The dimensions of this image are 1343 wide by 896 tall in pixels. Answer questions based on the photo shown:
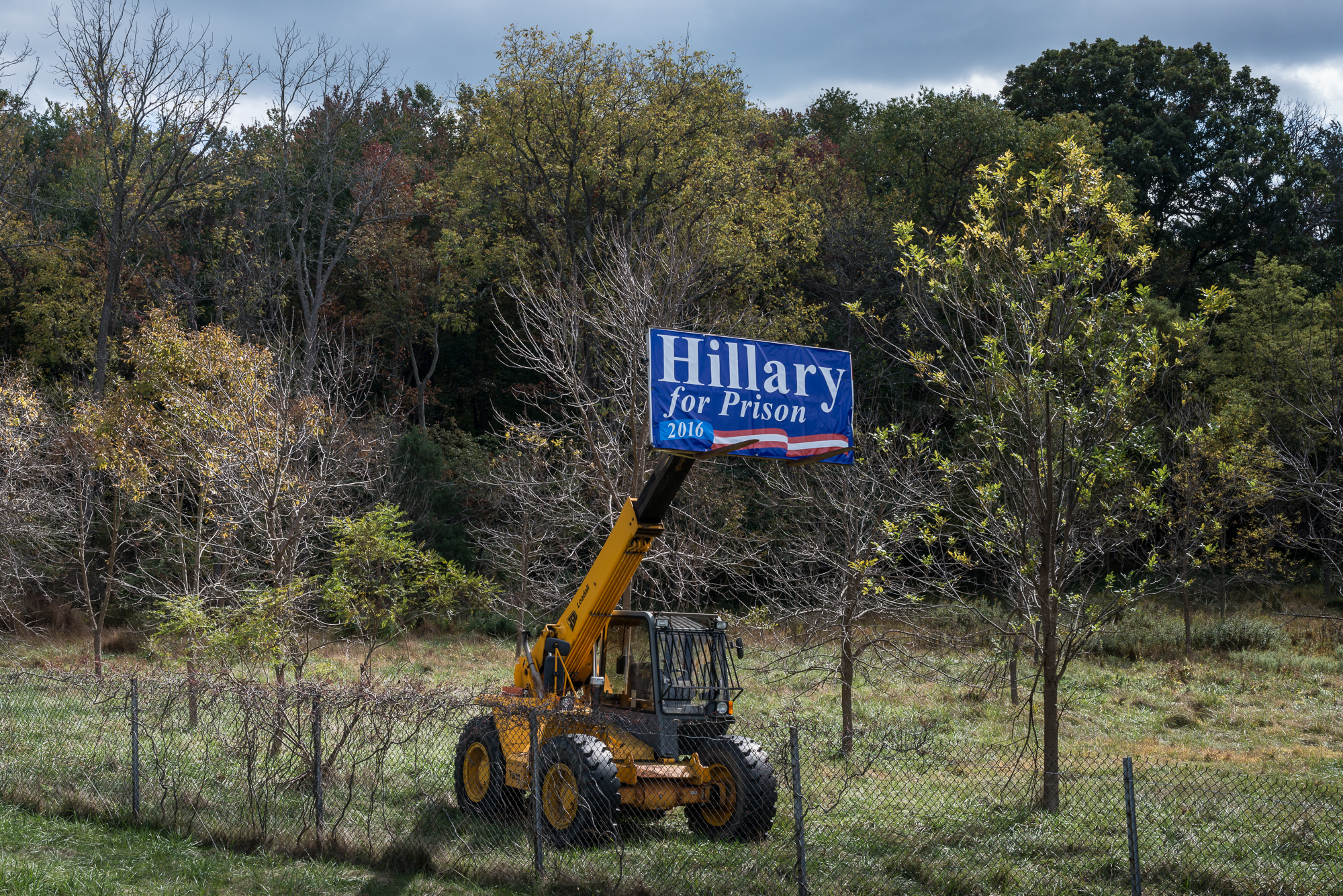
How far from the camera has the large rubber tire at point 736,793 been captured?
852 cm

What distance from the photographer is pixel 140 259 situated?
3359cm

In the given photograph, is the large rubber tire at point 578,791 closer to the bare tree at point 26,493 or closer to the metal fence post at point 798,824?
the metal fence post at point 798,824

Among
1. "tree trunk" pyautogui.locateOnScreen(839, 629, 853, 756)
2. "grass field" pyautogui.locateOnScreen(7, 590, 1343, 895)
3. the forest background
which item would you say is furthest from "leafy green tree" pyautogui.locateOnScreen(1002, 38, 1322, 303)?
"tree trunk" pyautogui.locateOnScreen(839, 629, 853, 756)

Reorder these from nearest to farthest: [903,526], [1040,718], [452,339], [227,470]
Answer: [903,526], [227,470], [1040,718], [452,339]

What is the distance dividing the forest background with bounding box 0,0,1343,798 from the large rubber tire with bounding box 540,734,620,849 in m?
3.42

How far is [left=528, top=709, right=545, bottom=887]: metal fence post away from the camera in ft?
24.1

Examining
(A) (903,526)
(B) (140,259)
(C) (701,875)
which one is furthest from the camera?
(B) (140,259)

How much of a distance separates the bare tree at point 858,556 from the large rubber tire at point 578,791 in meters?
3.45

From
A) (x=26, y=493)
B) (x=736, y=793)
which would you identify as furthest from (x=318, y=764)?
(x=26, y=493)

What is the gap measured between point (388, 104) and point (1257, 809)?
45.7 m

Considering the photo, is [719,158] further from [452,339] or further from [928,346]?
[452,339]

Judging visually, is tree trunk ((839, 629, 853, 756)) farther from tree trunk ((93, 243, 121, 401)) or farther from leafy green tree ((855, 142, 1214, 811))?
tree trunk ((93, 243, 121, 401))

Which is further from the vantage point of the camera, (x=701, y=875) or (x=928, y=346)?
(x=928, y=346)

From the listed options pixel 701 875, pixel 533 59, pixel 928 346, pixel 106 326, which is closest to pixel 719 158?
pixel 533 59
